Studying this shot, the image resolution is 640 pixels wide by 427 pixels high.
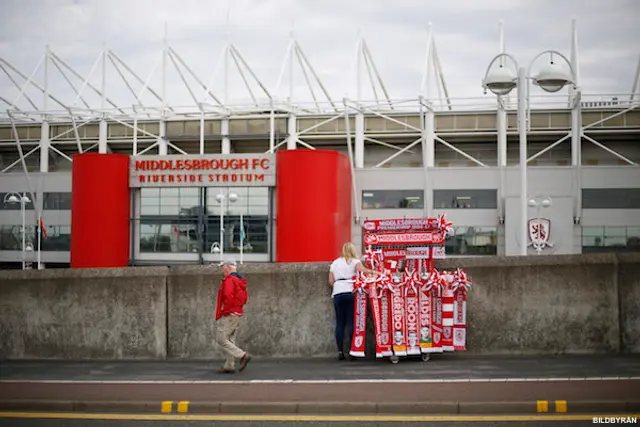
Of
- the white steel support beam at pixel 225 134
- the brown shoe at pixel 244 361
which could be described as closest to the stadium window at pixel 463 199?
the white steel support beam at pixel 225 134

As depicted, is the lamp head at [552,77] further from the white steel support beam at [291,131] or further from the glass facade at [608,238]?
the white steel support beam at [291,131]

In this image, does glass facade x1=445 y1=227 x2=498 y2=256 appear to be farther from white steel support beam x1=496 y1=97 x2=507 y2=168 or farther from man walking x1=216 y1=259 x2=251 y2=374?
man walking x1=216 y1=259 x2=251 y2=374

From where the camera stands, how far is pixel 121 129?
6988 cm

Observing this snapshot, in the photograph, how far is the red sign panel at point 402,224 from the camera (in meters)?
11.5

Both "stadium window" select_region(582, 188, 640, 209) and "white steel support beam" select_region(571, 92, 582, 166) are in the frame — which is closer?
"stadium window" select_region(582, 188, 640, 209)

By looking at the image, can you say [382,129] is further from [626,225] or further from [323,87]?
[626,225]

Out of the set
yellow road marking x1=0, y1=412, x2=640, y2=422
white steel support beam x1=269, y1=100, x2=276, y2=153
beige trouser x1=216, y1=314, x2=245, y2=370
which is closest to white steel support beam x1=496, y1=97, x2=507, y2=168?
white steel support beam x1=269, y1=100, x2=276, y2=153

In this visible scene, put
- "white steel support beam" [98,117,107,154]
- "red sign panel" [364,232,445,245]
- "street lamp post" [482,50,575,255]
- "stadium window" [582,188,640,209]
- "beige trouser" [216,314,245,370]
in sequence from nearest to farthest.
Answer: "beige trouser" [216,314,245,370]
"red sign panel" [364,232,445,245]
"street lamp post" [482,50,575,255]
"stadium window" [582,188,640,209]
"white steel support beam" [98,117,107,154]

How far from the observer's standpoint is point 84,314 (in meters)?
12.5

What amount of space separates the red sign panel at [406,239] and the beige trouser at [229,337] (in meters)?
2.23

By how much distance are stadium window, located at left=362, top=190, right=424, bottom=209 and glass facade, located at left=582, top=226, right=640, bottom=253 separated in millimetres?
11878

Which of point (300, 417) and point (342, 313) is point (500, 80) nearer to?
point (342, 313)

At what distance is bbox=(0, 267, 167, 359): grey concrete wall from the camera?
12.3 metres

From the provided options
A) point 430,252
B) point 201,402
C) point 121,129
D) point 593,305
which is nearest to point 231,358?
point 201,402
